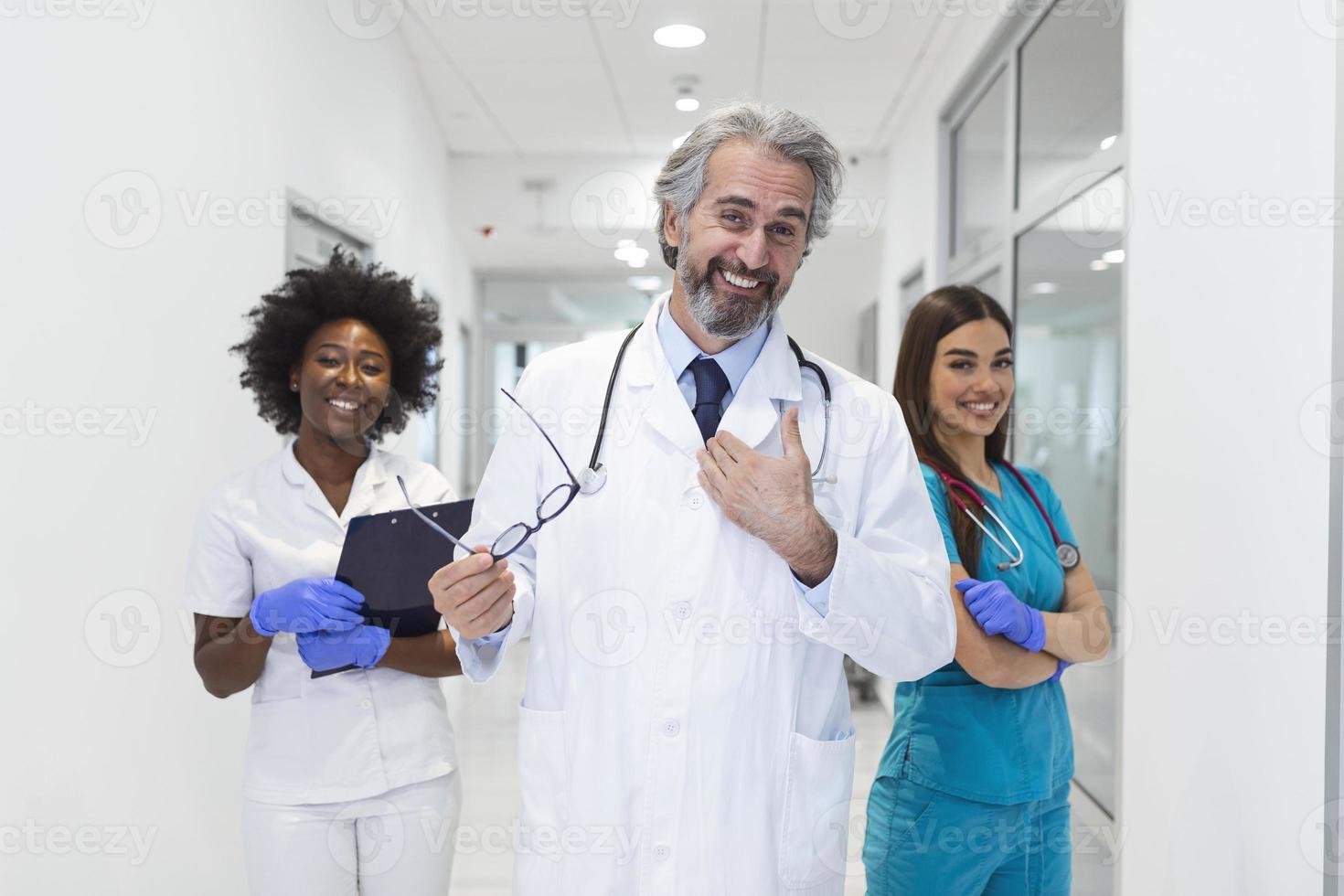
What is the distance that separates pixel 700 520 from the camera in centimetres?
138

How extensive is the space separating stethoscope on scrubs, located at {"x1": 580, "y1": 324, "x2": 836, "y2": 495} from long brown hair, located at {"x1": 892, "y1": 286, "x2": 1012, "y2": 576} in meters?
0.39

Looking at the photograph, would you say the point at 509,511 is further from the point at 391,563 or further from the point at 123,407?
the point at 123,407

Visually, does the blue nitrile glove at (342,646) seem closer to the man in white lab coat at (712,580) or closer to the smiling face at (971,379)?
the man in white lab coat at (712,580)

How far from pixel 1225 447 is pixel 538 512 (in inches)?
48.7

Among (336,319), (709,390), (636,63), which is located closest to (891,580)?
(709,390)

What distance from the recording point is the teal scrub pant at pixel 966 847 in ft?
5.41

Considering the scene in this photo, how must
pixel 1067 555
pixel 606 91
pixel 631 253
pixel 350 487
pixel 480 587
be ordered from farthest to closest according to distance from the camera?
pixel 631 253, pixel 606 91, pixel 350 487, pixel 1067 555, pixel 480 587

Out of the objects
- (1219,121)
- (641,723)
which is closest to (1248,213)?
(1219,121)

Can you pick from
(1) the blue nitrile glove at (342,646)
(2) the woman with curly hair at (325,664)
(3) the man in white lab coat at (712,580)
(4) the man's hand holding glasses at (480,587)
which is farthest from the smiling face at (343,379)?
(4) the man's hand holding glasses at (480,587)

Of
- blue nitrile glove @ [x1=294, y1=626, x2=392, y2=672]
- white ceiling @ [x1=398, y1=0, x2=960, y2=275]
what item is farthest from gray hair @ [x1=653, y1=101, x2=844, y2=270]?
white ceiling @ [x1=398, y1=0, x2=960, y2=275]

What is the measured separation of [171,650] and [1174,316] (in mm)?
2330

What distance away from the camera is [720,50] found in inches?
182

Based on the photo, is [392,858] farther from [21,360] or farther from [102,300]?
[102,300]

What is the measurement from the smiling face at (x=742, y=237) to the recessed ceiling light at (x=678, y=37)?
3162mm
